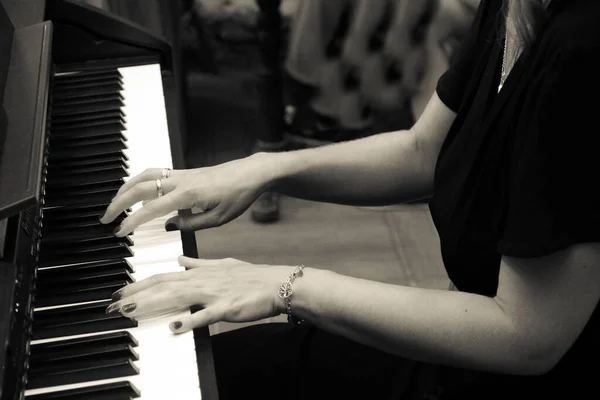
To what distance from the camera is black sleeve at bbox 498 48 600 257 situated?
2.06 ft

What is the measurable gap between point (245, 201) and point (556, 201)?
18.0 inches

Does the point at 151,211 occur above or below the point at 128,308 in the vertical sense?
above

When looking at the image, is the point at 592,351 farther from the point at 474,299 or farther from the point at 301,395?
the point at 301,395

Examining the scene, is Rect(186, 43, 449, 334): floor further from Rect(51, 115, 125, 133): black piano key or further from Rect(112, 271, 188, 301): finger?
Rect(112, 271, 188, 301): finger

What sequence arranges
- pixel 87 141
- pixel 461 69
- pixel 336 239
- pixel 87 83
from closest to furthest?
pixel 461 69
pixel 87 141
pixel 87 83
pixel 336 239

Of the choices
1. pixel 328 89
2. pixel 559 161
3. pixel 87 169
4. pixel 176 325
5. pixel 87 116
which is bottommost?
pixel 176 325

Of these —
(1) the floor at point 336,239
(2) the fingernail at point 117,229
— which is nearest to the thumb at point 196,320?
(2) the fingernail at point 117,229

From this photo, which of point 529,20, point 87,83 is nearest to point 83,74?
point 87,83

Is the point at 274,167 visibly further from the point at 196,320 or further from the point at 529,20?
the point at 529,20

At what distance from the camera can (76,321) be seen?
0.78 metres

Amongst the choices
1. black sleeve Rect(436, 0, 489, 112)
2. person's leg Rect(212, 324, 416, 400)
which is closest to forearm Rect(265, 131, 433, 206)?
black sleeve Rect(436, 0, 489, 112)

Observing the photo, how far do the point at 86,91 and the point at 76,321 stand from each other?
516mm

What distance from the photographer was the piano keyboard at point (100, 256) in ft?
2.36

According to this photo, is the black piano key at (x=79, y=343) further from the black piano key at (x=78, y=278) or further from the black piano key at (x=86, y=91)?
the black piano key at (x=86, y=91)
